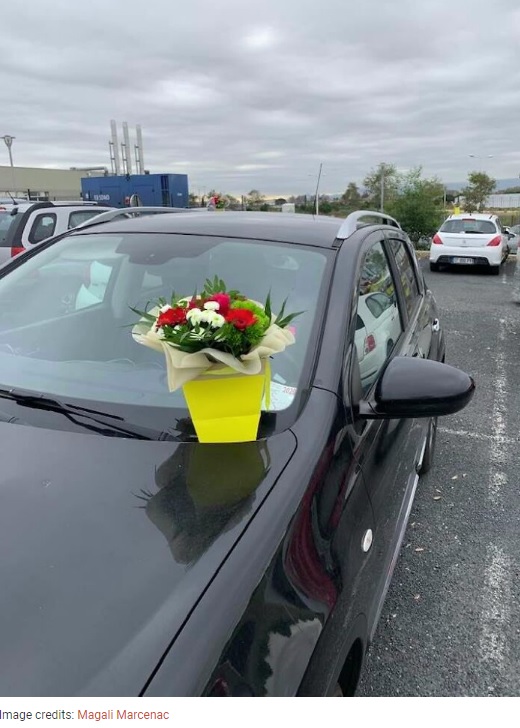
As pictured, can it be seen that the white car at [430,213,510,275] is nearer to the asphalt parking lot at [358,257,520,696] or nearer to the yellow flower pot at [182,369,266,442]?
the asphalt parking lot at [358,257,520,696]

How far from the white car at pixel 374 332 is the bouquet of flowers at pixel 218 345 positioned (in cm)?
54

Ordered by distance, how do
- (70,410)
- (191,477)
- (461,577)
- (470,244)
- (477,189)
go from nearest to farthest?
(191,477)
(70,410)
(461,577)
(470,244)
(477,189)

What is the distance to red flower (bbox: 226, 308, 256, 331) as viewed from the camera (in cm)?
150

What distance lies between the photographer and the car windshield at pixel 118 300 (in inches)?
73.6

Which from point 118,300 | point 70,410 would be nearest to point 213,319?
point 70,410

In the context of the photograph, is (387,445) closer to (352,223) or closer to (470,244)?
(352,223)

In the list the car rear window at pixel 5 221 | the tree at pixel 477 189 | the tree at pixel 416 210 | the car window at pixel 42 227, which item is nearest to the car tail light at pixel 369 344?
the car window at pixel 42 227

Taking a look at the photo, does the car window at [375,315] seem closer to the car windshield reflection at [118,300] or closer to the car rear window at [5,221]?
the car windshield reflection at [118,300]

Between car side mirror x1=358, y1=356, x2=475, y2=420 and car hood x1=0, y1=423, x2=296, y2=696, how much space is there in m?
0.37

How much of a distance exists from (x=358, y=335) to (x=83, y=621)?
4.35ft

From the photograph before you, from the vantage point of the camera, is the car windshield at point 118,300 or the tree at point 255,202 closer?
the car windshield at point 118,300

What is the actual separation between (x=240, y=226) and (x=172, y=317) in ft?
3.36

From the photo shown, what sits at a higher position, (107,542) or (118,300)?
(118,300)

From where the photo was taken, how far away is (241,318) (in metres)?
1.51
